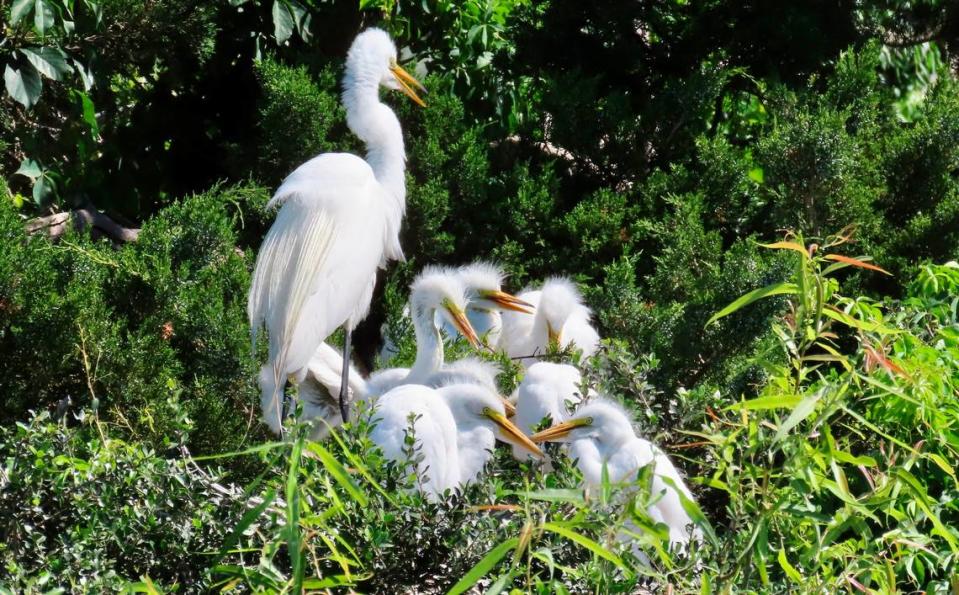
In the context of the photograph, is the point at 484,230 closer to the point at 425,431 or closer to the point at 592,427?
the point at 425,431

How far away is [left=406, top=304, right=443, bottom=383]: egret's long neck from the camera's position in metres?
4.05

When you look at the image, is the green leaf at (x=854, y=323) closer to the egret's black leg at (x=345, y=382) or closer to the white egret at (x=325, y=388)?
the egret's black leg at (x=345, y=382)

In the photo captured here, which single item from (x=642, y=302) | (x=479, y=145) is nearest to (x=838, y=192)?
(x=642, y=302)

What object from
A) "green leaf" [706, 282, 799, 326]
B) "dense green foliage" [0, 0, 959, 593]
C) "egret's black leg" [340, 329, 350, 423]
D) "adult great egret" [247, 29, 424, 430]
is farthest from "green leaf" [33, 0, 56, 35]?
"green leaf" [706, 282, 799, 326]

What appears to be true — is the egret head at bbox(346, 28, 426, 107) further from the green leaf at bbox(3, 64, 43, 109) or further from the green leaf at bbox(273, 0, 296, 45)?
the green leaf at bbox(3, 64, 43, 109)

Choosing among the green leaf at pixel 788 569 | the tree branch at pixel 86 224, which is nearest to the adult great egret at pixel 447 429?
the green leaf at pixel 788 569

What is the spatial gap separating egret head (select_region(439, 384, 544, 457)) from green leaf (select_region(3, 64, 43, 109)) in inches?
72.6

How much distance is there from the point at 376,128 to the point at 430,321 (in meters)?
0.75

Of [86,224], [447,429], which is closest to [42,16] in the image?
[86,224]

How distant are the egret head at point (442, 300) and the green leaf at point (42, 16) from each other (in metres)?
1.53

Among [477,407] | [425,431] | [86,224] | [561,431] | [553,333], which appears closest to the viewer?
[561,431]

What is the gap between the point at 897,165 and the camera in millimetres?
5094

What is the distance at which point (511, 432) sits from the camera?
3.38m

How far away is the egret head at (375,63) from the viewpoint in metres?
4.35
